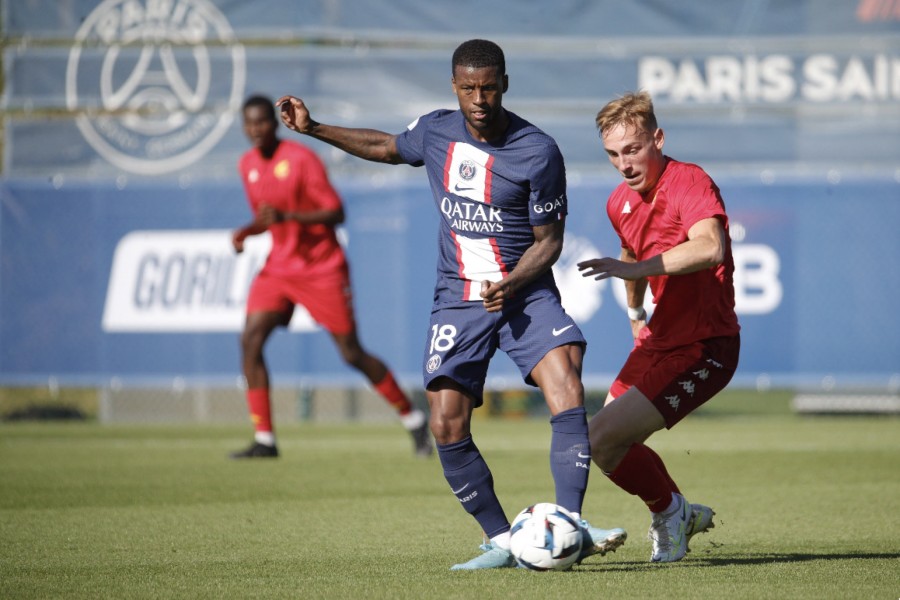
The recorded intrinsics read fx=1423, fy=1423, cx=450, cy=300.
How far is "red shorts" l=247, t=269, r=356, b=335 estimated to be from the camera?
36.8 ft

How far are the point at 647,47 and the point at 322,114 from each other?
3.58m

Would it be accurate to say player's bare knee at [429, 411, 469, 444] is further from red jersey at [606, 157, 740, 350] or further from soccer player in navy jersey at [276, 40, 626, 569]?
red jersey at [606, 157, 740, 350]

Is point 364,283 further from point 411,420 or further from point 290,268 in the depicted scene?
point 411,420

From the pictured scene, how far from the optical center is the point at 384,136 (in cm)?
643

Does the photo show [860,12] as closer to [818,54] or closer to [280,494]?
[818,54]

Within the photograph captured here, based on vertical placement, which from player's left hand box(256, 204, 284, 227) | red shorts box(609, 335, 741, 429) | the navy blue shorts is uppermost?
player's left hand box(256, 204, 284, 227)

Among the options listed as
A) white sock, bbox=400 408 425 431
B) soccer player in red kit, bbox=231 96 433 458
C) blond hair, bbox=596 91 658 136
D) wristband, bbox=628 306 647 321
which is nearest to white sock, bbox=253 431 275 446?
soccer player in red kit, bbox=231 96 433 458

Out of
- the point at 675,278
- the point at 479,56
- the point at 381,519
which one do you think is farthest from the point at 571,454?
the point at 381,519

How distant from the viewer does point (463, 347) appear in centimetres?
594

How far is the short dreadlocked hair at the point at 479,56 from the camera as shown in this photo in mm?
5770

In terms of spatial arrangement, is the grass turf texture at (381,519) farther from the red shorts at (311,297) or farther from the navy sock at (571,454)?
the red shorts at (311,297)

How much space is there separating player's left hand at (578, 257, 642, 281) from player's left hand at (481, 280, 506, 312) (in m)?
0.41

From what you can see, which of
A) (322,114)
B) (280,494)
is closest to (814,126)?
(322,114)

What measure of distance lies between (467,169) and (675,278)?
3.34 ft
